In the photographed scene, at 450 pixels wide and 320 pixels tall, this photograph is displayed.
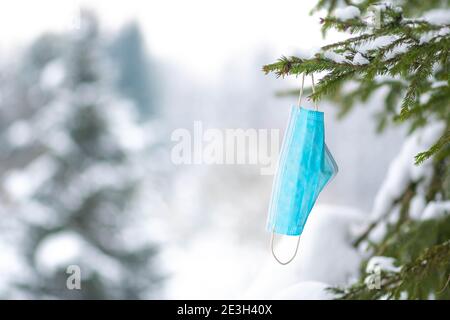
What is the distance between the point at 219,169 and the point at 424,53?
14315mm

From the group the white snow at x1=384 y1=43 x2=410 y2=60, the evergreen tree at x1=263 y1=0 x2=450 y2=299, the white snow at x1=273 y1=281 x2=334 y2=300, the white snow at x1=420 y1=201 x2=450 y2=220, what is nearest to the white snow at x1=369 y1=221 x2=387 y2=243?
the evergreen tree at x1=263 y1=0 x2=450 y2=299

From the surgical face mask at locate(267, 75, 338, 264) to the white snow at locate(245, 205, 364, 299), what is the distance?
46.5 inches

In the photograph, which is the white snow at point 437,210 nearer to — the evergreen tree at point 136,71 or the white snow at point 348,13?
the white snow at point 348,13

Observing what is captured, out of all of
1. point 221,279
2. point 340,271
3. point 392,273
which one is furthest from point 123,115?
point 392,273

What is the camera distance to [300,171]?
142 cm

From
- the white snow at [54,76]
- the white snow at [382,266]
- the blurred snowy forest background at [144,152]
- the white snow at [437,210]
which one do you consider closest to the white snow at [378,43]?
the white snow at [382,266]

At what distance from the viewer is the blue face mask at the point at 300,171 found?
142cm

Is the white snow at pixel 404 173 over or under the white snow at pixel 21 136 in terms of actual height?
under

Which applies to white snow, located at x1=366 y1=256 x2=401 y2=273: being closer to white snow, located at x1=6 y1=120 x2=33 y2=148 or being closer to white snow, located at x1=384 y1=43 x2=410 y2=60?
white snow, located at x1=384 y1=43 x2=410 y2=60

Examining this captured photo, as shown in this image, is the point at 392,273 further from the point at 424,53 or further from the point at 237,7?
the point at 237,7

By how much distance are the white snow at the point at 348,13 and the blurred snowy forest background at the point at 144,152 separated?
172 centimetres

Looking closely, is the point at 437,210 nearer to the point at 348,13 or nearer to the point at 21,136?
the point at 348,13

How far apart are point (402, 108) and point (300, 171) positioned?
0.26 meters

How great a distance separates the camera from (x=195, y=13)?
627 inches
